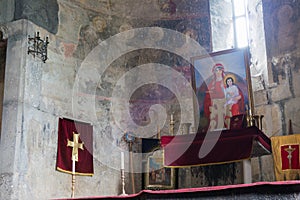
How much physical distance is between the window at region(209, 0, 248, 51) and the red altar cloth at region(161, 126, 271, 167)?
3.95 m

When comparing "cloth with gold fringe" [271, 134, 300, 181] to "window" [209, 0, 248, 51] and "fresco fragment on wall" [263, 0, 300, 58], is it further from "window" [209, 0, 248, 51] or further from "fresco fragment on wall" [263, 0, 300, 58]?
"window" [209, 0, 248, 51]

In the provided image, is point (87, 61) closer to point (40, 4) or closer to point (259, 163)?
point (40, 4)

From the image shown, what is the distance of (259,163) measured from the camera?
10352 mm

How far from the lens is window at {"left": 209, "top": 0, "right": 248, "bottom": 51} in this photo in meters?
12.1

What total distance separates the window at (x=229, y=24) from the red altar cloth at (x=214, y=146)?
3.95m

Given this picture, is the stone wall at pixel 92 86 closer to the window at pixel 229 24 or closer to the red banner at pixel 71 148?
the red banner at pixel 71 148

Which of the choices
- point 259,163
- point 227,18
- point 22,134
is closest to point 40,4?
point 22,134

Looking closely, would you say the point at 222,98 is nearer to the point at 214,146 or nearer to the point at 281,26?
the point at 214,146

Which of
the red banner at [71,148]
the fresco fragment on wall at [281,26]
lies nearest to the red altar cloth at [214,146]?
the red banner at [71,148]

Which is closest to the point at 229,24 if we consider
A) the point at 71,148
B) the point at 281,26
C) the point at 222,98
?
the point at 281,26

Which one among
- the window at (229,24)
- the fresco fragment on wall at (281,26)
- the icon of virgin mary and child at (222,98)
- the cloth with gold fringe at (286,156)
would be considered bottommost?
the cloth with gold fringe at (286,156)

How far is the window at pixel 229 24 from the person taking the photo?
39.6ft

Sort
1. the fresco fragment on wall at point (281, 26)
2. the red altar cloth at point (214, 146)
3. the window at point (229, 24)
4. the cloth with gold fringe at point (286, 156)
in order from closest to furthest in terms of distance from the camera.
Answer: the red altar cloth at point (214, 146) → the cloth with gold fringe at point (286, 156) → the fresco fragment on wall at point (281, 26) → the window at point (229, 24)

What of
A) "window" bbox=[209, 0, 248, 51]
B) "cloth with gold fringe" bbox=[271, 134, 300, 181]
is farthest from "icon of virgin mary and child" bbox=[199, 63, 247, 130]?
"window" bbox=[209, 0, 248, 51]
